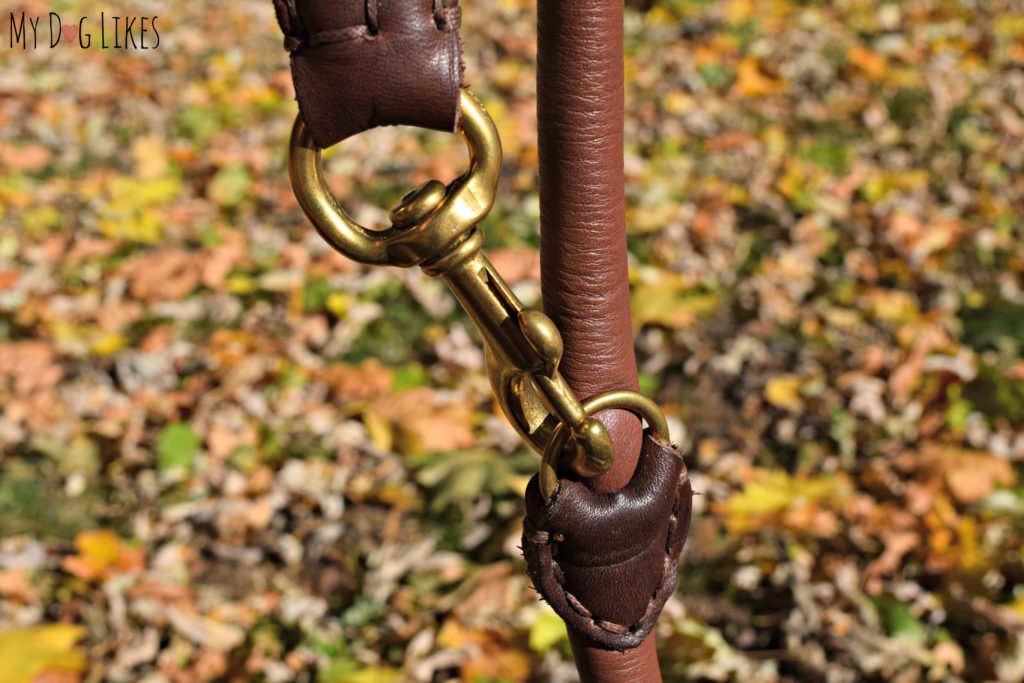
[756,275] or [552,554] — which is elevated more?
[552,554]

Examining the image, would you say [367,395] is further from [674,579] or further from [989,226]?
[989,226]

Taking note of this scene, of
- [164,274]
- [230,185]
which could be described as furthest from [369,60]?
[230,185]

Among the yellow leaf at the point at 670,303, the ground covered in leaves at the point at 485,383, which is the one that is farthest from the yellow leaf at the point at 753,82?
the yellow leaf at the point at 670,303

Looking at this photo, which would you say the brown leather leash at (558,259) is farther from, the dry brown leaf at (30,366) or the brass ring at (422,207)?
the dry brown leaf at (30,366)

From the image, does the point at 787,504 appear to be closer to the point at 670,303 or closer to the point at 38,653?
the point at 670,303

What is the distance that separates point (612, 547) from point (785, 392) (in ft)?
4.20

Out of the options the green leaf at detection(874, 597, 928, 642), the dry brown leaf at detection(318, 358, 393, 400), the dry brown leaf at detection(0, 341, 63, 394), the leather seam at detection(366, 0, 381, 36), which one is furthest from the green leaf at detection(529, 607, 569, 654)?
the dry brown leaf at detection(0, 341, 63, 394)

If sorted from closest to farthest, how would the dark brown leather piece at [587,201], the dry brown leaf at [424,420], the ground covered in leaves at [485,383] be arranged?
1. the dark brown leather piece at [587,201]
2. the ground covered in leaves at [485,383]
3. the dry brown leaf at [424,420]

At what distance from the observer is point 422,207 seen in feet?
2.21

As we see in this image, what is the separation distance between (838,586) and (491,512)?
0.60m

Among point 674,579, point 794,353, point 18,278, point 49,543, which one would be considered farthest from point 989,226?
point 18,278

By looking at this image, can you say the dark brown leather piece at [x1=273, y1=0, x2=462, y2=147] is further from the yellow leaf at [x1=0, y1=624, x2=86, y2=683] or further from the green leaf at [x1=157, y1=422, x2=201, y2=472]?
the green leaf at [x1=157, y1=422, x2=201, y2=472]

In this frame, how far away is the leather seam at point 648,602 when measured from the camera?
32.6 inches

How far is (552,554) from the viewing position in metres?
0.82
